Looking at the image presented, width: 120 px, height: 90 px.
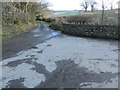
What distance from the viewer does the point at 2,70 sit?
145 inches

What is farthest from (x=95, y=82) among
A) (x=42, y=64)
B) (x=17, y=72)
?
(x=17, y=72)

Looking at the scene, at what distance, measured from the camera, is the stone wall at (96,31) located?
8886 millimetres

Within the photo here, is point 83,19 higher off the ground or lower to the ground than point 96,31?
higher

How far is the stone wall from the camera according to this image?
29.2 ft

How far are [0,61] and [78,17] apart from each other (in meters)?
11.5

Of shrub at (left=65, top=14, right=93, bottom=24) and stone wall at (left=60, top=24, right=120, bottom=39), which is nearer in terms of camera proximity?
stone wall at (left=60, top=24, right=120, bottom=39)

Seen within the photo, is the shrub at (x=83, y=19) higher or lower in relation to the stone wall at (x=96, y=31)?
higher

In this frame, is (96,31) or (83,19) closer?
(96,31)

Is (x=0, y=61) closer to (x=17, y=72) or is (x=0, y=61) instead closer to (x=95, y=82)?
(x=17, y=72)

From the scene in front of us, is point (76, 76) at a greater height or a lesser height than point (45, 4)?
lesser

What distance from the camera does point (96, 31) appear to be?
9.69 metres

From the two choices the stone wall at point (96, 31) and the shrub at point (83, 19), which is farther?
the shrub at point (83, 19)

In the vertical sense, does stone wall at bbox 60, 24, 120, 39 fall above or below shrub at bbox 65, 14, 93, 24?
below

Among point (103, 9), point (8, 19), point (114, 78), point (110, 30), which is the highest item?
point (103, 9)
